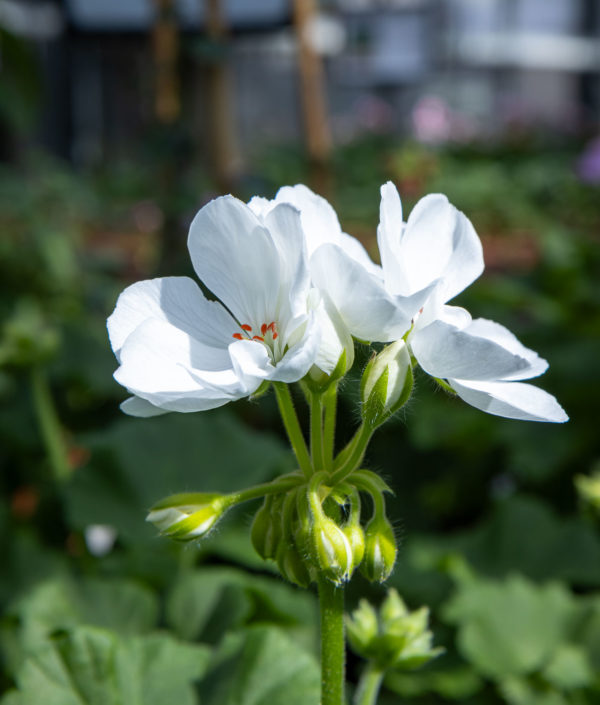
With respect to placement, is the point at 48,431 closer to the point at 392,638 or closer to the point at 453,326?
the point at 392,638

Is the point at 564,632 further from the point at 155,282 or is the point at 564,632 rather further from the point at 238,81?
the point at 238,81

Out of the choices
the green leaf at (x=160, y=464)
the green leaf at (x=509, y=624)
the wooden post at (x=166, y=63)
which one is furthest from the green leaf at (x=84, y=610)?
the wooden post at (x=166, y=63)

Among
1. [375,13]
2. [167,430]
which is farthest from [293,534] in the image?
[375,13]

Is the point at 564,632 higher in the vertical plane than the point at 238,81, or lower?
lower

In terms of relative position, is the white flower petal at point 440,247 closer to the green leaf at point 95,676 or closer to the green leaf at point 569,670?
the green leaf at point 95,676

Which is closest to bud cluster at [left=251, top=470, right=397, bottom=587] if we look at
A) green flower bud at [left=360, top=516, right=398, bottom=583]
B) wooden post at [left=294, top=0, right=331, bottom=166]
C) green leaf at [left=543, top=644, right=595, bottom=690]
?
green flower bud at [left=360, top=516, right=398, bottom=583]

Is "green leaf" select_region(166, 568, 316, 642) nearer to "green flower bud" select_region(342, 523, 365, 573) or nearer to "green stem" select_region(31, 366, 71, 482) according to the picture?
"green stem" select_region(31, 366, 71, 482)
